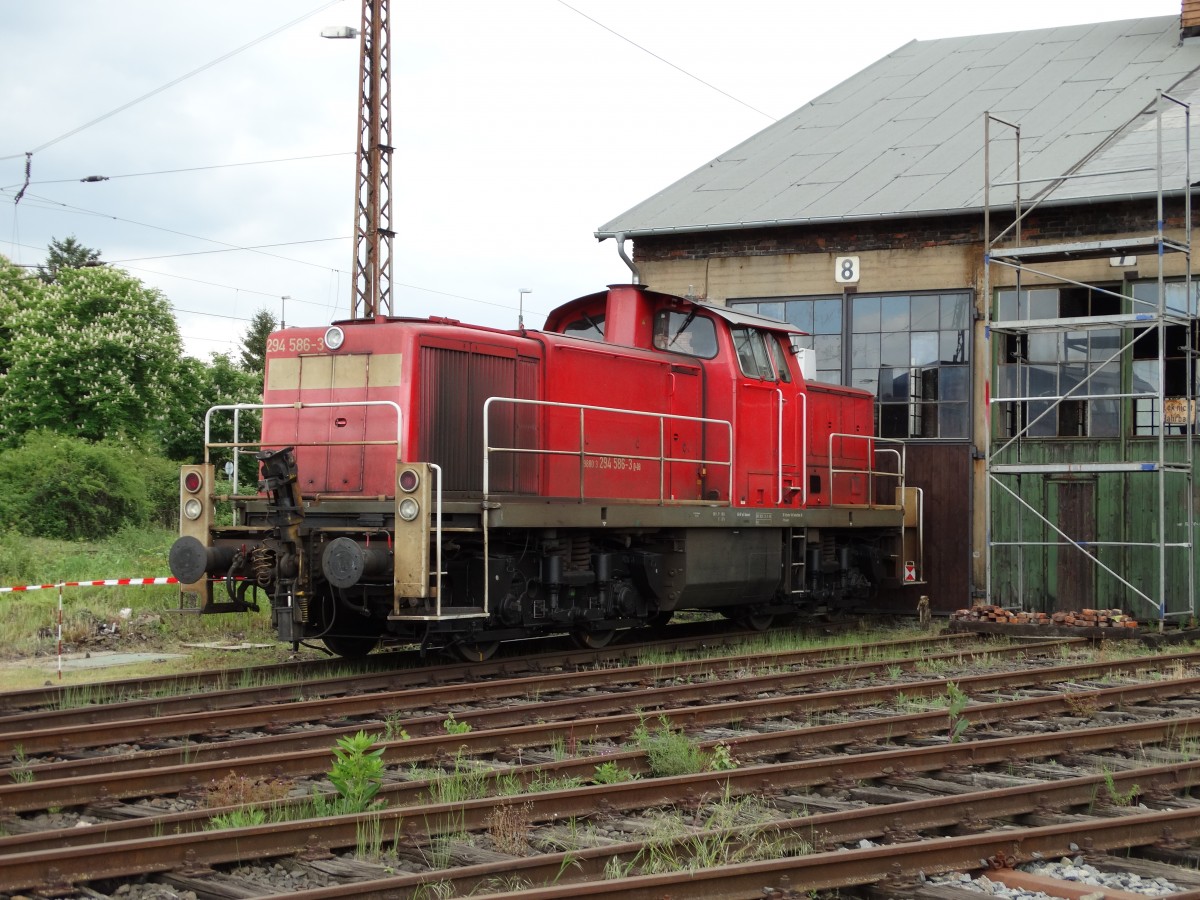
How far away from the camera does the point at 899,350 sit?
17219 mm

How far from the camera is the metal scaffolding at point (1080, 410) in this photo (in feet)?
48.5

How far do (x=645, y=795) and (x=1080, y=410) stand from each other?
1150 centimetres

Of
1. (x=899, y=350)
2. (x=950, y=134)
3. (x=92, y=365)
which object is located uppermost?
(x=950, y=134)

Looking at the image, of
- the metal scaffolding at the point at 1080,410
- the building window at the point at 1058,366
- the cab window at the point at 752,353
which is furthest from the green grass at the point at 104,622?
the building window at the point at 1058,366

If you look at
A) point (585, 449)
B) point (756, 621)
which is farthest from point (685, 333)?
point (756, 621)

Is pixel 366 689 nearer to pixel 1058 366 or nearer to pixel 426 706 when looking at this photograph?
pixel 426 706

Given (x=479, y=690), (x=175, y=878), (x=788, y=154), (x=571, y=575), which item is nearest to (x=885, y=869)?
(x=175, y=878)

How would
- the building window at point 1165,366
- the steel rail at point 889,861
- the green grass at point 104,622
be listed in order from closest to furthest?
the steel rail at point 889,861 → the green grass at point 104,622 → the building window at point 1165,366

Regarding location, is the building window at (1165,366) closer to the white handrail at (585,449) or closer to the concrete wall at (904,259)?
the concrete wall at (904,259)

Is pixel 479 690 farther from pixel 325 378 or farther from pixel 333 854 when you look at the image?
pixel 333 854

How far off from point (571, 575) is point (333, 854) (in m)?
6.18

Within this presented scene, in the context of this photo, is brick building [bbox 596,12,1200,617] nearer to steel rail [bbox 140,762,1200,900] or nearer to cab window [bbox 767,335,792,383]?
cab window [bbox 767,335,792,383]

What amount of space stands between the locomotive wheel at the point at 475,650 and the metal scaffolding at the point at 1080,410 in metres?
6.31

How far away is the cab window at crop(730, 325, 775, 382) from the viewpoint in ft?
45.0
